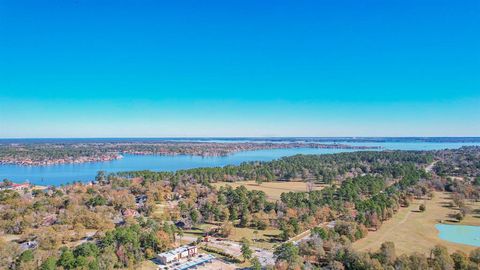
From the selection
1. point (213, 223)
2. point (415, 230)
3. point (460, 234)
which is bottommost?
point (460, 234)

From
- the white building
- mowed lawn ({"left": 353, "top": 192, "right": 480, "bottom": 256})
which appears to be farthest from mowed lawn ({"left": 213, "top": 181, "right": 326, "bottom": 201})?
the white building

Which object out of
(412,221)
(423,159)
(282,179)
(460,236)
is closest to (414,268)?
(460,236)

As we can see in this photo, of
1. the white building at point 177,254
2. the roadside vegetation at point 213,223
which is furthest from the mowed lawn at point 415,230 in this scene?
the white building at point 177,254

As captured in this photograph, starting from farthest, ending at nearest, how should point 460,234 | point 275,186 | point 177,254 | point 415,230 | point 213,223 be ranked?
point 275,186, point 213,223, point 415,230, point 460,234, point 177,254

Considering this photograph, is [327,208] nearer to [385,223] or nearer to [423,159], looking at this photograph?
[385,223]

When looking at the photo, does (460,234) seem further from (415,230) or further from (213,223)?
(213,223)

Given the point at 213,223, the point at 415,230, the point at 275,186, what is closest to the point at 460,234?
the point at 415,230
